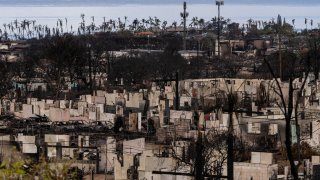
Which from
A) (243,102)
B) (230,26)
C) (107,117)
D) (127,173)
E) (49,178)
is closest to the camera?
(49,178)

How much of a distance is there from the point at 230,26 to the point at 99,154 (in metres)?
59.9

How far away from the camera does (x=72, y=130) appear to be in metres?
14.9

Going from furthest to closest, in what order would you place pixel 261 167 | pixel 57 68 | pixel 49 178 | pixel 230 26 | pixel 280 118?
pixel 230 26
pixel 57 68
pixel 280 118
pixel 261 167
pixel 49 178

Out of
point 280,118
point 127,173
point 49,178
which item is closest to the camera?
point 49,178

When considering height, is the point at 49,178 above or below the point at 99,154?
above

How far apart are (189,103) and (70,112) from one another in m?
2.90

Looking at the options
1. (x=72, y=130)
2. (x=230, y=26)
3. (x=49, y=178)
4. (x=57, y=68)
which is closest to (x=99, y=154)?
(x=72, y=130)

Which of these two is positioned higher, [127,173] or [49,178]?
[49,178]

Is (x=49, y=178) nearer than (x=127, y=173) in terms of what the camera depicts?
Yes

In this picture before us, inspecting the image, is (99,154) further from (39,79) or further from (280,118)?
(39,79)

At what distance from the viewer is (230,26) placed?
70.8m

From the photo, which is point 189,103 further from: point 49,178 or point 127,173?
point 49,178

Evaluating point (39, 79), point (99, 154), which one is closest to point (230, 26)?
point (39, 79)

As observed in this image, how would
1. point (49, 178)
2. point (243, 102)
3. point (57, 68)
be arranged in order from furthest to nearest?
point (57, 68) → point (243, 102) → point (49, 178)
